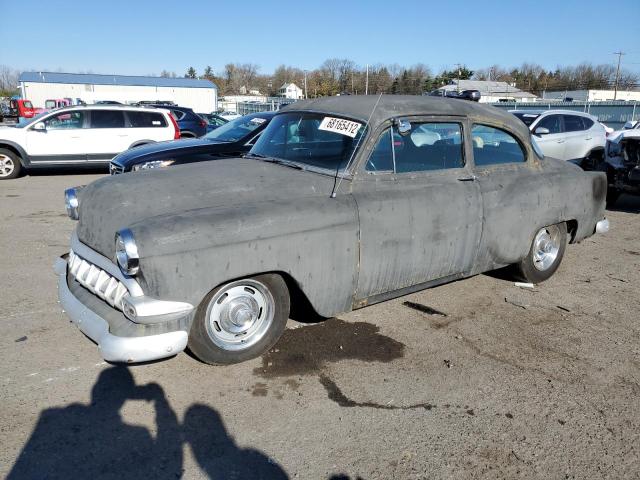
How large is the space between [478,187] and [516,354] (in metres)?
1.42

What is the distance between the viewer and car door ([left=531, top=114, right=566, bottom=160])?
1077cm

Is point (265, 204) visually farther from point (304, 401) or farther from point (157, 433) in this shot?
point (157, 433)

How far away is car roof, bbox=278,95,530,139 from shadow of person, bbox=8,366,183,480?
8.39ft

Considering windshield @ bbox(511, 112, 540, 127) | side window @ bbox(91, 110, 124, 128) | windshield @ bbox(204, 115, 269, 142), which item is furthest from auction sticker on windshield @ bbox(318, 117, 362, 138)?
side window @ bbox(91, 110, 124, 128)

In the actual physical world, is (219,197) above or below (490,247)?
above

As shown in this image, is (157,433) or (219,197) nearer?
(157,433)

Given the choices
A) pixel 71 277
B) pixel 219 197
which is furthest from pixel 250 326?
pixel 71 277

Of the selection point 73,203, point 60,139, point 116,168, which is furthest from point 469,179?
point 60,139

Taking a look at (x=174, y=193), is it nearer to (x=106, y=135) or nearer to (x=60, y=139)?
(x=106, y=135)

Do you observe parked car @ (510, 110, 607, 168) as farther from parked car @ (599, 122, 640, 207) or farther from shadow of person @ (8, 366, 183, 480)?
shadow of person @ (8, 366, 183, 480)

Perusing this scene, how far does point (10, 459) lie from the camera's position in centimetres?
257

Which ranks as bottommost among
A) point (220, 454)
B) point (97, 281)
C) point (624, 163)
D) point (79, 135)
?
point (220, 454)

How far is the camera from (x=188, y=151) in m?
7.64

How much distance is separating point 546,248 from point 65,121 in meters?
11.2
